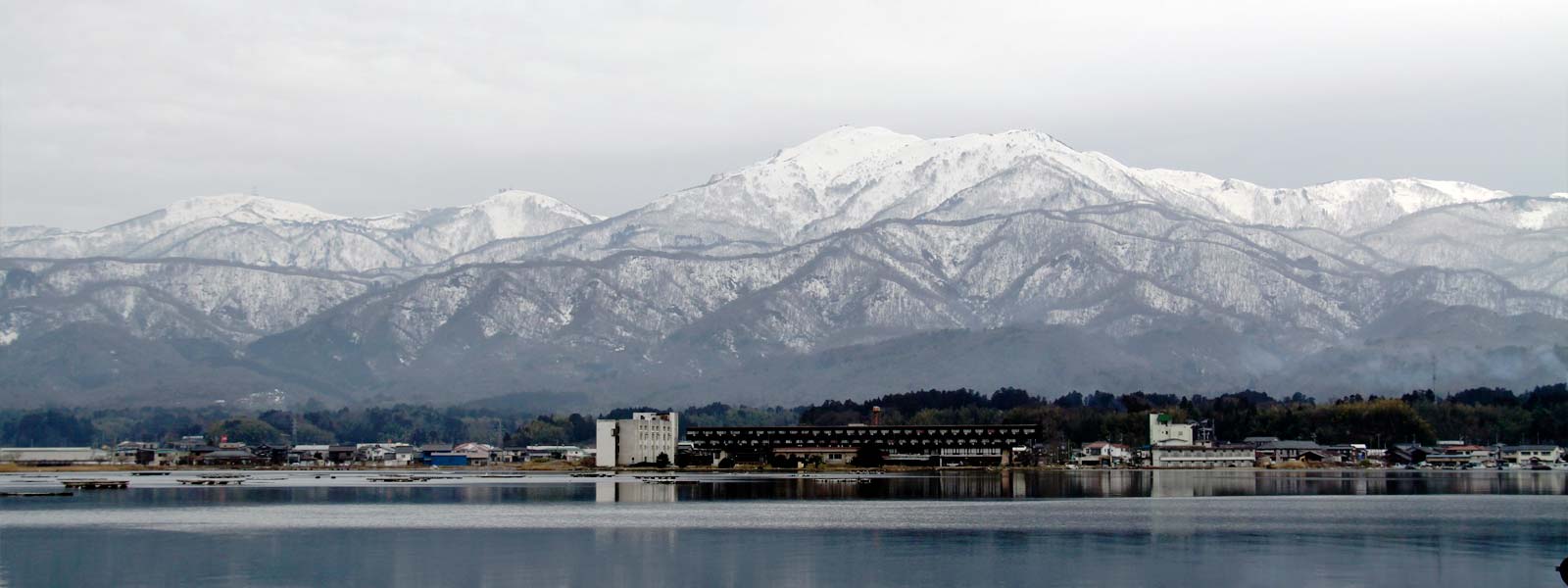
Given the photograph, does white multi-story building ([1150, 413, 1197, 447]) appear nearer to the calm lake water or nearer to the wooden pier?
the calm lake water

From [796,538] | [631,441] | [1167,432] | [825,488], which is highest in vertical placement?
[1167,432]

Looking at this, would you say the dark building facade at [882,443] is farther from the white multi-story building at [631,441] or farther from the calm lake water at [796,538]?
the calm lake water at [796,538]

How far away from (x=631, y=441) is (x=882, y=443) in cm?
2480

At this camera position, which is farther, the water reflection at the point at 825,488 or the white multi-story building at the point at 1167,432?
the white multi-story building at the point at 1167,432

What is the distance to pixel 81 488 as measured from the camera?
118 m

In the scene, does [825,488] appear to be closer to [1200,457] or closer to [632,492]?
[632,492]

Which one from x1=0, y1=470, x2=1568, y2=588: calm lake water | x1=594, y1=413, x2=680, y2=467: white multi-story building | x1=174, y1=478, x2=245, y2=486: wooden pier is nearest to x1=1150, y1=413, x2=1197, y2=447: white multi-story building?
x1=594, y1=413, x2=680, y2=467: white multi-story building

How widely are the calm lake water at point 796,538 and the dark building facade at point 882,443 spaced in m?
59.6

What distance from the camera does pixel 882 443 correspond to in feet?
573

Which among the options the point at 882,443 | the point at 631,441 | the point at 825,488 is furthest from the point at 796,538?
the point at 882,443

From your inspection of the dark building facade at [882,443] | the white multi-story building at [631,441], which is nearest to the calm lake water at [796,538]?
the white multi-story building at [631,441]

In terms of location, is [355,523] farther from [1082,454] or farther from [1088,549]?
[1082,454]

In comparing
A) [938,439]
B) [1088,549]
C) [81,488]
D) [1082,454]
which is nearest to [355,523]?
[1088,549]

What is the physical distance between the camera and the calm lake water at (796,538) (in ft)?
172
